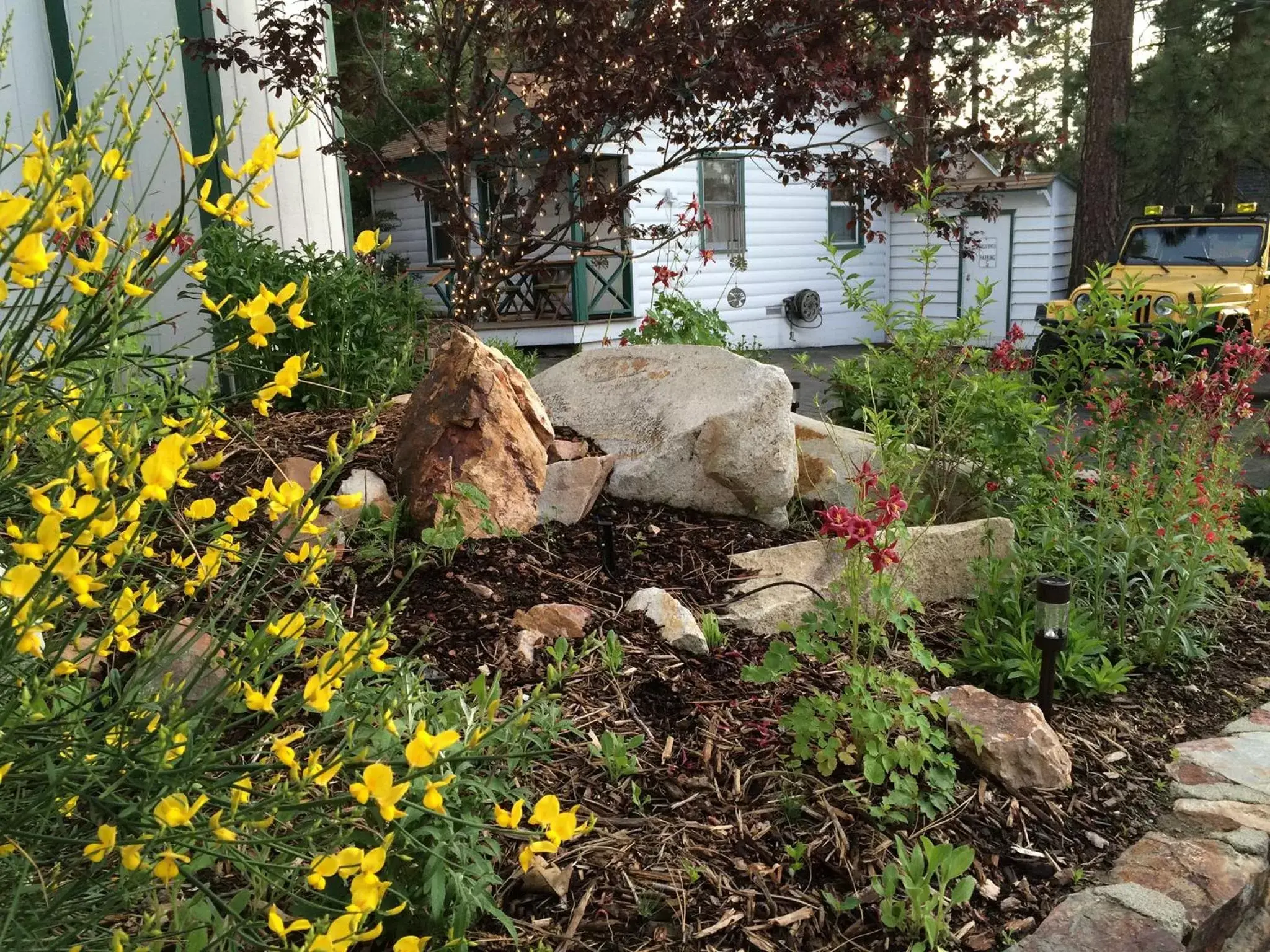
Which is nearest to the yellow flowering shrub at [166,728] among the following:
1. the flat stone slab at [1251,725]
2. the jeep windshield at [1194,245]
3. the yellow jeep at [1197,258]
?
the flat stone slab at [1251,725]

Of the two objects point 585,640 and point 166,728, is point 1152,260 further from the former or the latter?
point 166,728

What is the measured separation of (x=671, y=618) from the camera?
299 centimetres

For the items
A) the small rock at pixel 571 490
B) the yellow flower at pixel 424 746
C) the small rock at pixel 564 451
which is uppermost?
the yellow flower at pixel 424 746

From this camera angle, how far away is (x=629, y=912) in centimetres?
199

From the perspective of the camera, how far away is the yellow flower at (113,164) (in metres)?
1.47

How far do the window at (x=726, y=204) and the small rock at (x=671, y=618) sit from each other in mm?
12332

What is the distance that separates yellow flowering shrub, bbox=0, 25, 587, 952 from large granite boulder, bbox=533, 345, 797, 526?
6.89 feet

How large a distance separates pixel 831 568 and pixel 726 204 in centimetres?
1243

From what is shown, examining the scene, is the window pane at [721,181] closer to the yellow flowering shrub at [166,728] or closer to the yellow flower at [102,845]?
the yellow flowering shrub at [166,728]

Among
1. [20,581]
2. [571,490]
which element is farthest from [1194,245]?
[20,581]

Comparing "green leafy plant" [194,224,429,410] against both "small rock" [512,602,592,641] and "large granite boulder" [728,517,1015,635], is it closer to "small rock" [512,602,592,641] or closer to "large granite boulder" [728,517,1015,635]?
"small rock" [512,602,592,641]

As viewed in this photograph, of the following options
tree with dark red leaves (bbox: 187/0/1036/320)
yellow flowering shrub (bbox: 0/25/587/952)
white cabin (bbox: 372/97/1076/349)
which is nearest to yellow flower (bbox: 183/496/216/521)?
yellow flowering shrub (bbox: 0/25/587/952)

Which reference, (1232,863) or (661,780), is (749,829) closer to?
(661,780)

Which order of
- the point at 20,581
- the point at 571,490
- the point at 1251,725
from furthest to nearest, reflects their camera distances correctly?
the point at 571,490 → the point at 1251,725 → the point at 20,581
